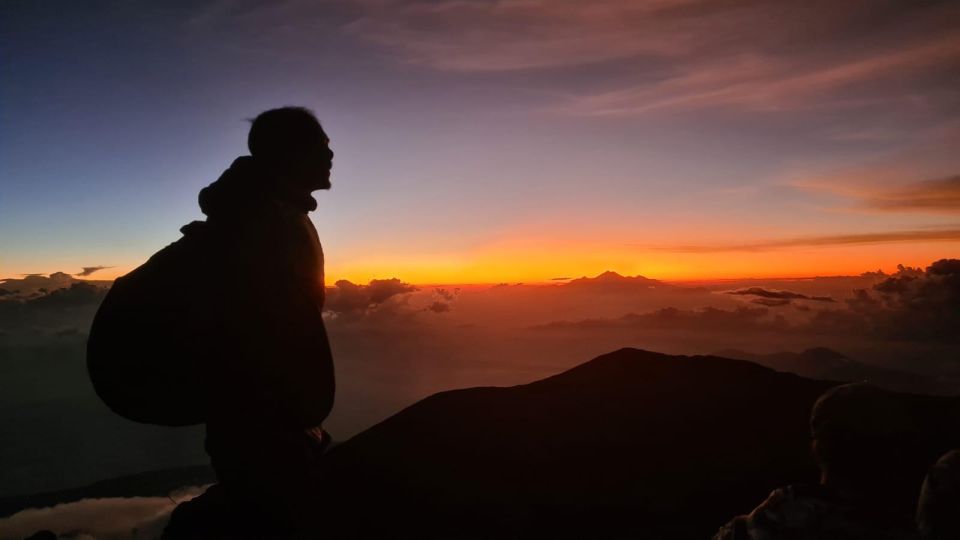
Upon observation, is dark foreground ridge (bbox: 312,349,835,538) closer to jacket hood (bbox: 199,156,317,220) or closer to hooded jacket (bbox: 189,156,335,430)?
hooded jacket (bbox: 189,156,335,430)

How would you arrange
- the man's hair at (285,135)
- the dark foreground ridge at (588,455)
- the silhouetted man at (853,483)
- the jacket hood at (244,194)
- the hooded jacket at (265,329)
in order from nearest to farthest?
the silhouetted man at (853,483) < the hooded jacket at (265,329) < the jacket hood at (244,194) < the man's hair at (285,135) < the dark foreground ridge at (588,455)

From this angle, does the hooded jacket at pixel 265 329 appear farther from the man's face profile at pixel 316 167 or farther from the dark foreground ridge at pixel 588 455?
the dark foreground ridge at pixel 588 455

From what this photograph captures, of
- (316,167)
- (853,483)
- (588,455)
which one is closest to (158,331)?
(316,167)

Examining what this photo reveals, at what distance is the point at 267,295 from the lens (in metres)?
3.88

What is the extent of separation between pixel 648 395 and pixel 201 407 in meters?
13.3

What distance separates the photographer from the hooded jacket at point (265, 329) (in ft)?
12.7

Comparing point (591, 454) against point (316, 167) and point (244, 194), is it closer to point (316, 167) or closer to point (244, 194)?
point (316, 167)

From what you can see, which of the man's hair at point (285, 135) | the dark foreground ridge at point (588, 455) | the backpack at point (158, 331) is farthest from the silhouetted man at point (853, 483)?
the dark foreground ridge at point (588, 455)

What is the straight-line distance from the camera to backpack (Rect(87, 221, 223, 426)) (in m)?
3.91

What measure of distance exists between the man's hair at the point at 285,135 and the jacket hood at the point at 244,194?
0.41 feet

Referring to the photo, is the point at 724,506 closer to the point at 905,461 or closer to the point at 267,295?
the point at 905,461

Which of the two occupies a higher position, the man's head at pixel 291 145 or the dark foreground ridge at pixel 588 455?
the man's head at pixel 291 145

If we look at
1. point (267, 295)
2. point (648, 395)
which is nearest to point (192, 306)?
point (267, 295)

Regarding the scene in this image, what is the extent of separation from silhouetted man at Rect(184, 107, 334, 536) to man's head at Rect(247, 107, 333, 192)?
81mm
